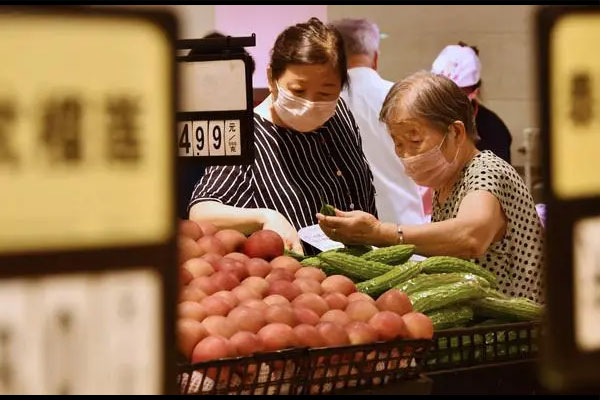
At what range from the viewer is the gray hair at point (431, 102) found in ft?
9.27

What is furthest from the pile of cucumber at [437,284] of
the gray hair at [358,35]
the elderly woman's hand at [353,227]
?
the gray hair at [358,35]

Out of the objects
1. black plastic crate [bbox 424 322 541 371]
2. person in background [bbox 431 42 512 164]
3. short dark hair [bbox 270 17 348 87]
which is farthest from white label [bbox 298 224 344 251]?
person in background [bbox 431 42 512 164]

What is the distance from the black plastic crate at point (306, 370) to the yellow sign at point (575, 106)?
2.70 ft

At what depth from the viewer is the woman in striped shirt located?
3072mm

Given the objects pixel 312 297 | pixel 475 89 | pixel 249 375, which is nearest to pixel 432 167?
pixel 312 297

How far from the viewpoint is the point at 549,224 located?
3.00 feet

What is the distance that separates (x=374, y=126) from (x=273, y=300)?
2.92m

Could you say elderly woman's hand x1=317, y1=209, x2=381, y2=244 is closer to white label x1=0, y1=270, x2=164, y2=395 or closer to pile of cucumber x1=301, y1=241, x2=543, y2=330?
pile of cucumber x1=301, y1=241, x2=543, y2=330

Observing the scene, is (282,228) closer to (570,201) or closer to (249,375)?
(249,375)

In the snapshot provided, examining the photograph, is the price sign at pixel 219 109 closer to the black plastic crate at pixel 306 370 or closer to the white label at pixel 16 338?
the black plastic crate at pixel 306 370

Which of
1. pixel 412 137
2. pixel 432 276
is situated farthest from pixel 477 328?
pixel 412 137

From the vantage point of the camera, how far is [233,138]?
2701 mm

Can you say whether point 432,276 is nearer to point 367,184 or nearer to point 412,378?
point 412,378

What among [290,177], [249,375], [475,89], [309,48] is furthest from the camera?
[475,89]
